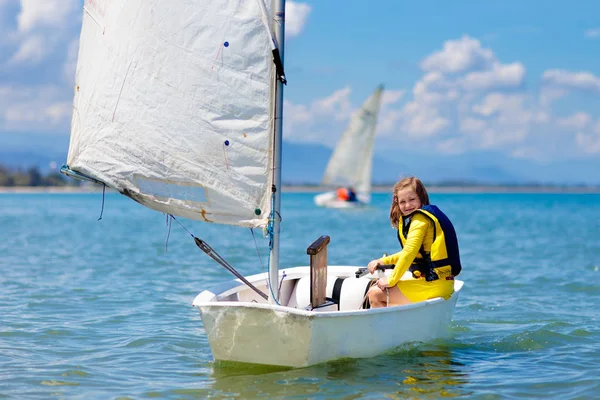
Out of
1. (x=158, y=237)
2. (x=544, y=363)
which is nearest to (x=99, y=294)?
(x=544, y=363)

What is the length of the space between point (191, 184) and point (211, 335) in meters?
1.44

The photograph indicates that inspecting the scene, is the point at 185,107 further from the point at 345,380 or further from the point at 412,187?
the point at 345,380

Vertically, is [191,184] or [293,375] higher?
[191,184]

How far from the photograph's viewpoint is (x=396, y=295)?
8.09 metres

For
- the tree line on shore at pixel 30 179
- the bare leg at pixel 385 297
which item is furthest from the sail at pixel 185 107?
the tree line on shore at pixel 30 179

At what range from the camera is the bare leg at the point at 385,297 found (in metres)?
8.08

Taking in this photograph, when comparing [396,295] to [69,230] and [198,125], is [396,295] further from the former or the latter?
[69,230]

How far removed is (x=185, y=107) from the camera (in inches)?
287

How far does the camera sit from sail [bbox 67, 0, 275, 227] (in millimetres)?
7168

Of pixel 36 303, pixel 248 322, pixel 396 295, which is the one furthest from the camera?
pixel 36 303

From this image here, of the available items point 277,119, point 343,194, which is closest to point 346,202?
point 343,194

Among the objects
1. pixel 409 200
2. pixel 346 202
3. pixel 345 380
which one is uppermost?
pixel 346 202

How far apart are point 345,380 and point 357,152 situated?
42.0 meters

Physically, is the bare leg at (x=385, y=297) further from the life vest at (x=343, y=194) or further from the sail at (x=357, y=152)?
the life vest at (x=343, y=194)
